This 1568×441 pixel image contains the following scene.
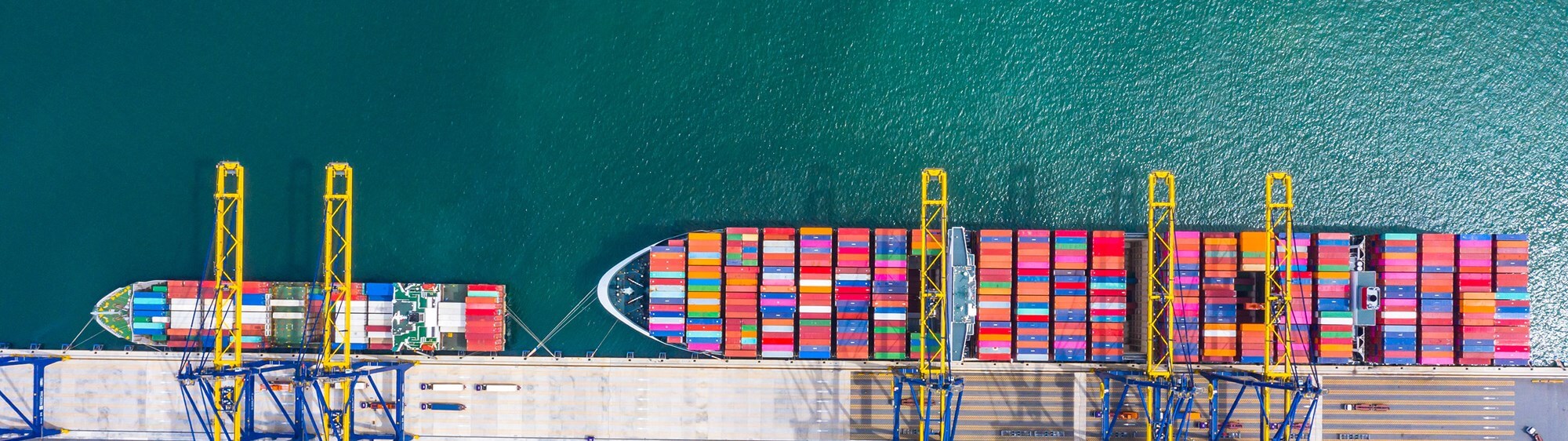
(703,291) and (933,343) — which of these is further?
(933,343)

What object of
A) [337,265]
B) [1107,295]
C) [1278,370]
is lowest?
[1278,370]

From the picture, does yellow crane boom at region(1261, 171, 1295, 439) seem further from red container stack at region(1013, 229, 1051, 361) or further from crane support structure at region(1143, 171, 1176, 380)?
red container stack at region(1013, 229, 1051, 361)

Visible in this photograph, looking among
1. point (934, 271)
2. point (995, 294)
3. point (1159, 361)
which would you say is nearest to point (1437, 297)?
point (1159, 361)

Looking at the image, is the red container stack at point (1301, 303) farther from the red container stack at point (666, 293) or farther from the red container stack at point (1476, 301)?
the red container stack at point (666, 293)

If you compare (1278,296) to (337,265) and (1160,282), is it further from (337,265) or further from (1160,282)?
(337,265)

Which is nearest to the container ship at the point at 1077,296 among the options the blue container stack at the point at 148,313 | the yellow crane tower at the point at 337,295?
the yellow crane tower at the point at 337,295

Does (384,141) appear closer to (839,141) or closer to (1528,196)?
(839,141)
